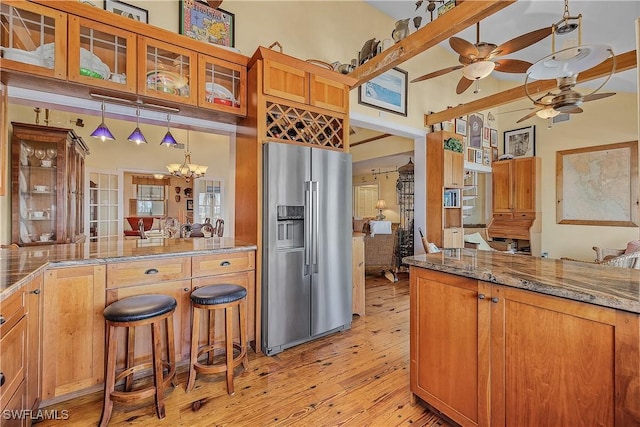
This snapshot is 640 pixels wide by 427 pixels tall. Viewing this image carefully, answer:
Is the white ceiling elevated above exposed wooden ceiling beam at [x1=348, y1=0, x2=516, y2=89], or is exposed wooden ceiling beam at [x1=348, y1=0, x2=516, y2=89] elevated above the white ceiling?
the white ceiling

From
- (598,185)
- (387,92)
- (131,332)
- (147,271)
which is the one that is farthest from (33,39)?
(598,185)

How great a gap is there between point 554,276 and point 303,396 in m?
1.66

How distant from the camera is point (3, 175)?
1.91 meters

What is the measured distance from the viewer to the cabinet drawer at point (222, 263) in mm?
2250

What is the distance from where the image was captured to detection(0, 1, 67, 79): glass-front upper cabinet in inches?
71.7

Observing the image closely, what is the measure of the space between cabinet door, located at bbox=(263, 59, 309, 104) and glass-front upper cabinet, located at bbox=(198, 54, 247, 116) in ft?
0.97

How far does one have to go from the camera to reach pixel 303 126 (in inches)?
111

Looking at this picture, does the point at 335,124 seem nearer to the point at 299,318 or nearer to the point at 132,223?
the point at 299,318

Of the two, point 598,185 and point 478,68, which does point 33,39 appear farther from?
point 598,185

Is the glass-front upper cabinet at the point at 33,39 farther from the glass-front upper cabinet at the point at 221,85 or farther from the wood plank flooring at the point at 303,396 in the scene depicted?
the wood plank flooring at the point at 303,396

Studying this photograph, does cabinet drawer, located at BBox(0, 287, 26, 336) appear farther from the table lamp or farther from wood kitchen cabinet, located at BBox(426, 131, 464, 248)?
the table lamp

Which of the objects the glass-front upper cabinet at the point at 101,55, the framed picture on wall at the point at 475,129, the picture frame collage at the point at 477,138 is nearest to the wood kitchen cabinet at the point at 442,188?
the picture frame collage at the point at 477,138

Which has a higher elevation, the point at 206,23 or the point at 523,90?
the point at 206,23

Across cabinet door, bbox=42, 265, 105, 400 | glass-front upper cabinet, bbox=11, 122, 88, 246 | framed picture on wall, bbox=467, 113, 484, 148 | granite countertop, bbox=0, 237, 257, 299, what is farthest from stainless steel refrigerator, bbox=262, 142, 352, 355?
framed picture on wall, bbox=467, 113, 484, 148
